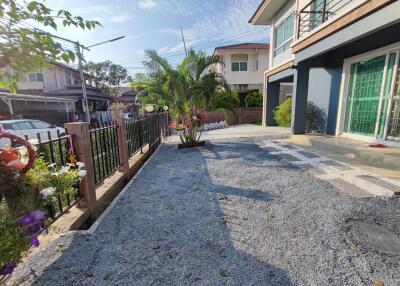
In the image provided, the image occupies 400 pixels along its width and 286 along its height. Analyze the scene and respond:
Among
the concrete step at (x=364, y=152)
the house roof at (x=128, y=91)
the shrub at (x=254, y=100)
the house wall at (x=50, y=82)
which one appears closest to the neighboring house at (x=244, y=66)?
the shrub at (x=254, y=100)

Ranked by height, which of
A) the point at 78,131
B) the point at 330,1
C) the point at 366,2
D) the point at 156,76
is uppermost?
the point at 330,1

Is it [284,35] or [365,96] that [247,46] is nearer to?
[284,35]

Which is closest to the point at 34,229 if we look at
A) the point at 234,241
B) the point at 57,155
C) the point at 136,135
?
the point at 57,155

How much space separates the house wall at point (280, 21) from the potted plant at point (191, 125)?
4.38 meters

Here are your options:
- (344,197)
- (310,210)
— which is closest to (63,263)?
(310,210)

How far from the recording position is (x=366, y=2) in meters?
3.96

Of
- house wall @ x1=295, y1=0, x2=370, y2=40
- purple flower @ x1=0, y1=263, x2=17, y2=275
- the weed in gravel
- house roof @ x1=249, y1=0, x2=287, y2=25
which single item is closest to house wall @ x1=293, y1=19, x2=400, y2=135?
house wall @ x1=295, y1=0, x2=370, y2=40

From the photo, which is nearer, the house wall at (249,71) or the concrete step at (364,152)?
the concrete step at (364,152)

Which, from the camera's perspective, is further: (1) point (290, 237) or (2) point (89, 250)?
(1) point (290, 237)

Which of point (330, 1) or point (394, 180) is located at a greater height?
point (330, 1)

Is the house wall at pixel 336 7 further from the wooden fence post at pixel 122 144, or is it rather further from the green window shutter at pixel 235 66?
the green window shutter at pixel 235 66

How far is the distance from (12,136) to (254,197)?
2.80m

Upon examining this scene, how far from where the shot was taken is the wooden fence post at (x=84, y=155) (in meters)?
2.50

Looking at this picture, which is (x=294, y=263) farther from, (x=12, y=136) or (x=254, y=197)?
(x=12, y=136)
